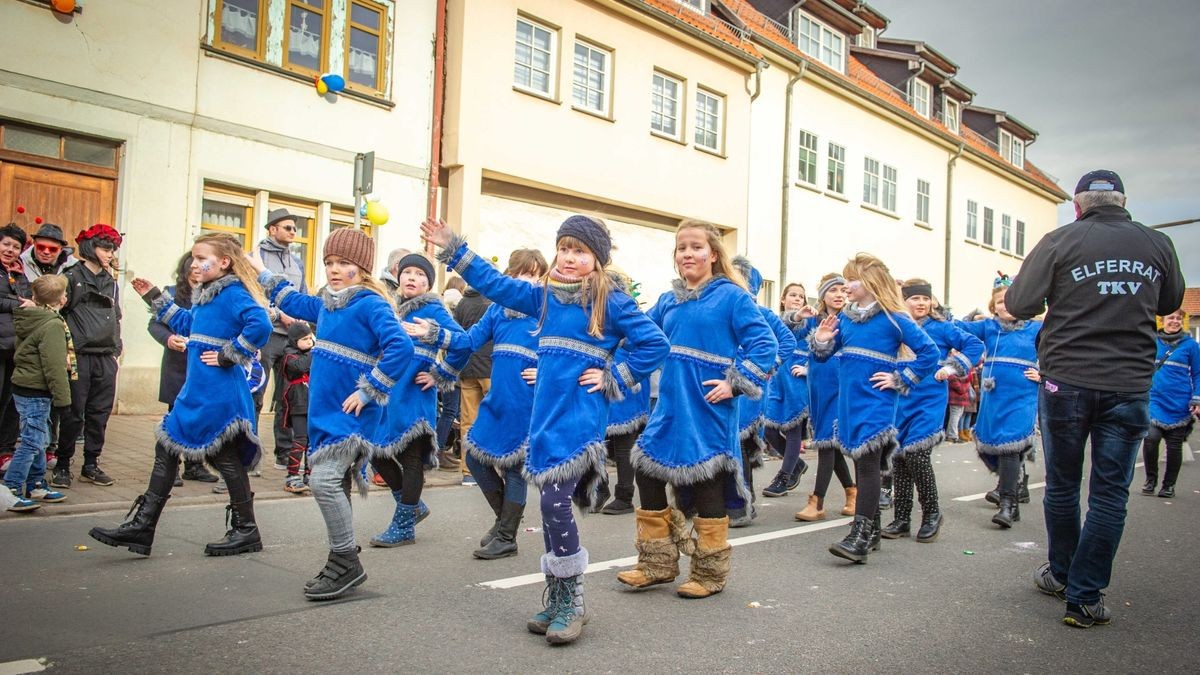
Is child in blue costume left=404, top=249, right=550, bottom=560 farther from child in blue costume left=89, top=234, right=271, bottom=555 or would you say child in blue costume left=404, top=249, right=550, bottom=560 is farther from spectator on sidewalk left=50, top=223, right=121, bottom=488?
spectator on sidewalk left=50, top=223, right=121, bottom=488

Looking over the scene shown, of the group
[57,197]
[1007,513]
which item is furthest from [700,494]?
[57,197]

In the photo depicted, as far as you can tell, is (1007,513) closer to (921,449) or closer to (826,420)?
(921,449)

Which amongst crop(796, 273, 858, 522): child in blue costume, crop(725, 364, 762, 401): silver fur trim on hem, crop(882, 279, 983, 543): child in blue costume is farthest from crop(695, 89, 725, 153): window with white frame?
crop(725, 364, 762, 401): silver fur trim on hem

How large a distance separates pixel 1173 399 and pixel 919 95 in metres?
24.1

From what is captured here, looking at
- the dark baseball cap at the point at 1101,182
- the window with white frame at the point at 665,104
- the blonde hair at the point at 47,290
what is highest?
the window with white frame at the point at 665,104

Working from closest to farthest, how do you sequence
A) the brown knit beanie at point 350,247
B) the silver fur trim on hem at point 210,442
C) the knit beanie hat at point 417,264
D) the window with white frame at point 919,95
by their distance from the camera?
the brown knit beanie at point 350,247, the silver fur trim on hem at point 210,442, the knit beanie hat at point 417,264, the window with white frame at point 919,95

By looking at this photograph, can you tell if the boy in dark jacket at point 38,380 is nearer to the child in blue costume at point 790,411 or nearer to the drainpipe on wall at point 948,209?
the child in blue costume at point 790,411

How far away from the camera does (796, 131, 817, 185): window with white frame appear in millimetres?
25141

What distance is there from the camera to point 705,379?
538 centimetres

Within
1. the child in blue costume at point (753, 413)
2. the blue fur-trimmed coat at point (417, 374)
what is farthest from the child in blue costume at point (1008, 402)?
the blue fur-trimmed coat at point (417, 374)

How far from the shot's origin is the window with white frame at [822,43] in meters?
26.8

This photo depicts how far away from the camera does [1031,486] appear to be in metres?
10.6

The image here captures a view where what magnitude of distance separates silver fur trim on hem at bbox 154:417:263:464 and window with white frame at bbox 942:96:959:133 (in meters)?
32.3

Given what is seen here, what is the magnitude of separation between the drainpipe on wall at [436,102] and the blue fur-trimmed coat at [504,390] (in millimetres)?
10098
